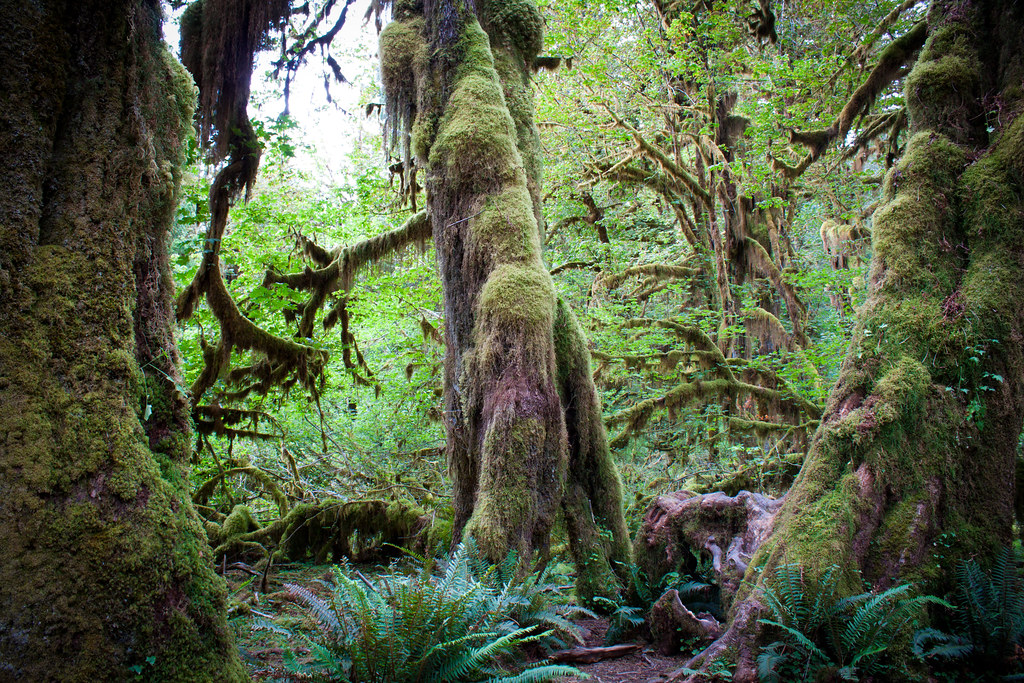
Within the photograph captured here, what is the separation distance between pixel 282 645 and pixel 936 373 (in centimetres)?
523

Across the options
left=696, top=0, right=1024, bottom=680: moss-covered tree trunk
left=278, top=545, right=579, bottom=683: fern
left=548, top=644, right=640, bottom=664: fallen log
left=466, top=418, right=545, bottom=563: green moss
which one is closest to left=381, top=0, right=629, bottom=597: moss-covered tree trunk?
left=466, top=418, right=545, bottom=563: green moss

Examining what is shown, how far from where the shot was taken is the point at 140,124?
3107 mm

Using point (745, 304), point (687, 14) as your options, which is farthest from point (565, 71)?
point (745, 304)

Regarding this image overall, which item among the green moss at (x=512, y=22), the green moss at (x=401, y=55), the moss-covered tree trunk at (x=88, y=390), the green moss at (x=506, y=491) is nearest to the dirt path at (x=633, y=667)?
the green moss at (x=506, y=491)

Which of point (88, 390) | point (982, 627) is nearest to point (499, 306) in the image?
point (88, 390)

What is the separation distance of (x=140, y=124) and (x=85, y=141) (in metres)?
0.30

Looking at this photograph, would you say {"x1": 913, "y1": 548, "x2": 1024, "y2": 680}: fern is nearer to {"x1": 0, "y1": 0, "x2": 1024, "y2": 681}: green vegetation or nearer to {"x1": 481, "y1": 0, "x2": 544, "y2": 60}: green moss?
{"x1": 0, "y1": 0, "x2": 1024, "y2": 681}: green vegetation

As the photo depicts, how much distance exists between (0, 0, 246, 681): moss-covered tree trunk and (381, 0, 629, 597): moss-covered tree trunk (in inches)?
102

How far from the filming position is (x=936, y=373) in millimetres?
4406

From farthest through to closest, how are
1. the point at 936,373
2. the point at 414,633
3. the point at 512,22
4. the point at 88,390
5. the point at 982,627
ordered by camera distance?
the point at 512,22 → the point at 936,373 → the point at 982,627 → the point at 414,633 → the point at 88,390

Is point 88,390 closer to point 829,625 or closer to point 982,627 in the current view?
point 829,625

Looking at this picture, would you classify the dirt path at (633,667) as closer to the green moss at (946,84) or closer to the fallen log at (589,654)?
the fallen log at (589,654)

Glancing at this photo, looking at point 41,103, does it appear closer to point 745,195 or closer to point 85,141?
point 85,141

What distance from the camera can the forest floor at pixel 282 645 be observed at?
4127mm
